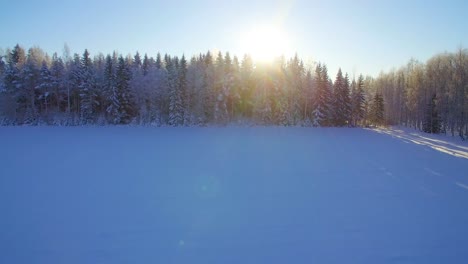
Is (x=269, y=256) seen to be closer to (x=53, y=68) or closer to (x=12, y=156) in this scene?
(x=12, y=156)

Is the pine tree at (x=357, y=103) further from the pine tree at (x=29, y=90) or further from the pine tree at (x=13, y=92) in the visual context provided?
the pine tree at (x=13, y=92)

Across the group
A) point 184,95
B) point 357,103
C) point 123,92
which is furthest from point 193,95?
point 357,103

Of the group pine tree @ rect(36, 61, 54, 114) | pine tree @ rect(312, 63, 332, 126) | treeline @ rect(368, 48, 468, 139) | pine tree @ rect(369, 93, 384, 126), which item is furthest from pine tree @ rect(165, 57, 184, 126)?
treeline @ rect(368, 48, 468, 139)

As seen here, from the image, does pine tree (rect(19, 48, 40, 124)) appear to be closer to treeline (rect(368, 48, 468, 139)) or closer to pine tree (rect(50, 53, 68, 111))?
pine tree (rect(50, 53, 68, 111))

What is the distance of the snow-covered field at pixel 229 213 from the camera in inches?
270

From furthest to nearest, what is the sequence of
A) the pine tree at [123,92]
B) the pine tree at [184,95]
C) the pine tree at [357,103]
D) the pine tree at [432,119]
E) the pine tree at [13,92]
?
the pine tree at [357,103] < the pine tree at [184,95] < the pine tree at [432,119] < the pine tree at [123,92] < the pine tree at [13,92]

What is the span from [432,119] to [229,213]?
57.8 meters

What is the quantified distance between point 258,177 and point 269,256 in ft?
26.2

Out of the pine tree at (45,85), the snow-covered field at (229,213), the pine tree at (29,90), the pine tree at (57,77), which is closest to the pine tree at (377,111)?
the snow-covered field at (229,213)

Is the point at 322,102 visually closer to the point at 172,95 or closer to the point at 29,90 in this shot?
the point at 172,95

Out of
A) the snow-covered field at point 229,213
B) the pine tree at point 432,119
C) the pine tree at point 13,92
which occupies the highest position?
the pine tree at point 13,92

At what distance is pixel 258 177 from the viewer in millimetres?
14695

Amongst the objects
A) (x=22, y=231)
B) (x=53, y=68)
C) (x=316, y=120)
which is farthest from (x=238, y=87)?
(x=22, y=231)

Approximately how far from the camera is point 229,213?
9438mm
